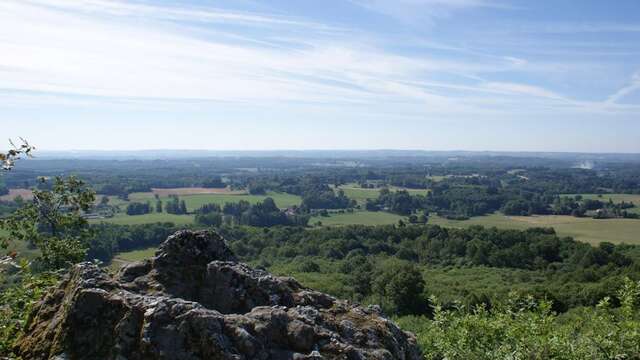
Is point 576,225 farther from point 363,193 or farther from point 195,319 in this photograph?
point 195,319

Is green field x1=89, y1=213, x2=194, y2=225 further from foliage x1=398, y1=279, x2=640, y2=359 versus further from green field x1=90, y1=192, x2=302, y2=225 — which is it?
foliage x1=398, y1=279, x2=640, y2=359

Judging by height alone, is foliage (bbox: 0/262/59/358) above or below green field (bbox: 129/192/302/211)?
above

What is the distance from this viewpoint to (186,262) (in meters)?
8.39

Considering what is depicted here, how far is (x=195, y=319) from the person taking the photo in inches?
242

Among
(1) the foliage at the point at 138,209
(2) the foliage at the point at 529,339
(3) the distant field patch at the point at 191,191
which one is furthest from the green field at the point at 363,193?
(2) the foliage at the point at 529,339

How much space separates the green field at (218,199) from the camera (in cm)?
15089

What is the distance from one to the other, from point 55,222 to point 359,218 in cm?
11809

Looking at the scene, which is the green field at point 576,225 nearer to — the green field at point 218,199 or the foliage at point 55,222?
the green field at point 218,199

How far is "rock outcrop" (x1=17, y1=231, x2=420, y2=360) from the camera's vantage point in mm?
6117

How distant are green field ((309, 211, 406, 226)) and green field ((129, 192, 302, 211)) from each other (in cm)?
1990

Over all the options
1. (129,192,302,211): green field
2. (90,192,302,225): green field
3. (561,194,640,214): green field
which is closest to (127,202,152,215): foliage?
(90,192,302,225): green field

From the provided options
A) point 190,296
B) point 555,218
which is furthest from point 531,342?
point 555,218

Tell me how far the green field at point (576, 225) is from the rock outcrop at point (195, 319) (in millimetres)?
99301

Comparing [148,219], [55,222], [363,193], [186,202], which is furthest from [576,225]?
[55,222]
